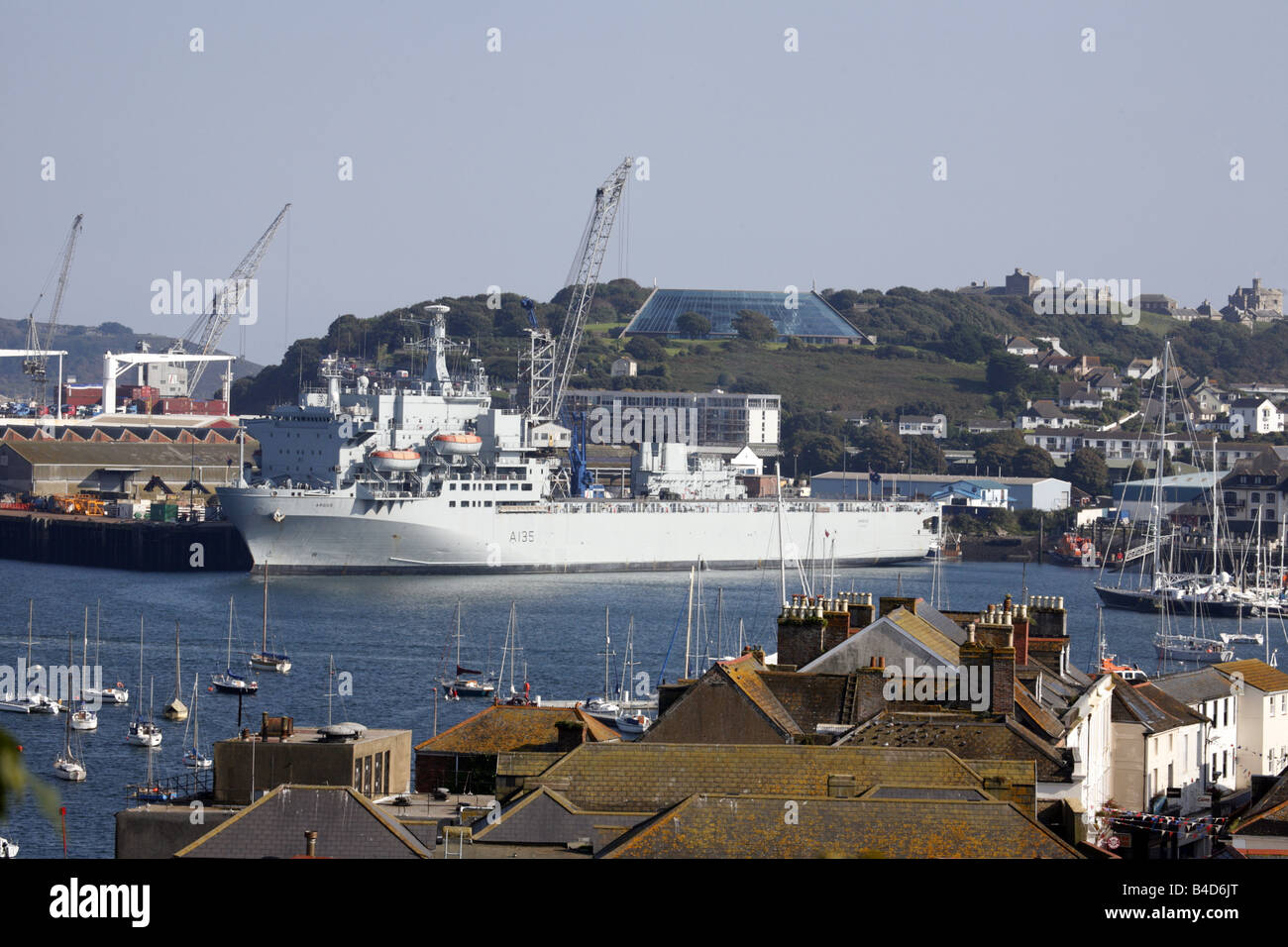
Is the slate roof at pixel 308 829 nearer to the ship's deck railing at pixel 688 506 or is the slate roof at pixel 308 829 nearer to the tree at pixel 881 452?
the ship's deck railing at pixel 688 506

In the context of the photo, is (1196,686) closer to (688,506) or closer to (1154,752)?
(1154,752)

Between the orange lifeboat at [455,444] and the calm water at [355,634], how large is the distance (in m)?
5.19

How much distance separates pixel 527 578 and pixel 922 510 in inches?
980

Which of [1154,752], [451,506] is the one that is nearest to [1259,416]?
[451,506]

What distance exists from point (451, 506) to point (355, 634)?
903 inches

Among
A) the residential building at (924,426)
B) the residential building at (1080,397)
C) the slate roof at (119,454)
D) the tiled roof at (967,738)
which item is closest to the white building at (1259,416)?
the residential building at (1080,397)

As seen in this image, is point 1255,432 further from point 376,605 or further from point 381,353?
point 376,605

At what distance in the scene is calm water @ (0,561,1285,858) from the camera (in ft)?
107

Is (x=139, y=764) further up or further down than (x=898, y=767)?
further down

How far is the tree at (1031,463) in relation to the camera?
112 metres

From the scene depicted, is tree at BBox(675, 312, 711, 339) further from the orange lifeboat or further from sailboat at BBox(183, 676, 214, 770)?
sailboat at BBox(183, 676, 214, 770)

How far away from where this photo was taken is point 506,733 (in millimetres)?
18297
